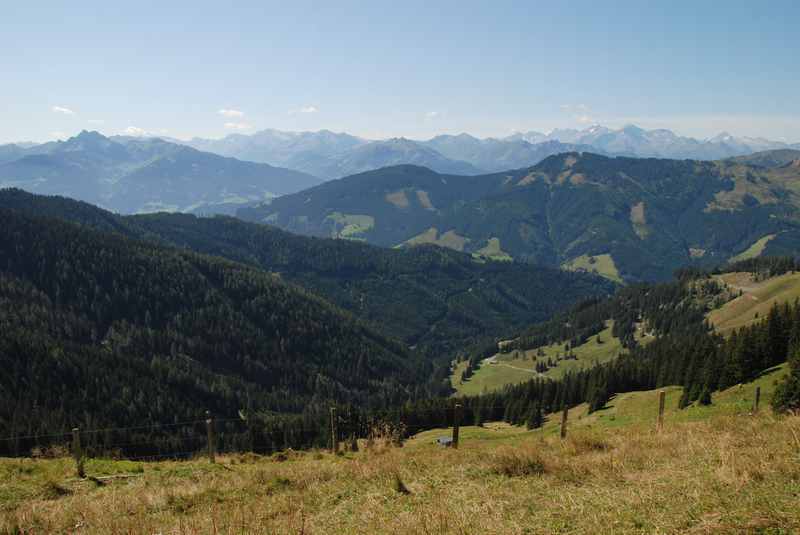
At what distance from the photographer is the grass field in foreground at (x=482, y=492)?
1112 centimetres

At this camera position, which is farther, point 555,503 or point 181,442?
point 181,442

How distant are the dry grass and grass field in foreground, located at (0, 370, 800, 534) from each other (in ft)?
0.16

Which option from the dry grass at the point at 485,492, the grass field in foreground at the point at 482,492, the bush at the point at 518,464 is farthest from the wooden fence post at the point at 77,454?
the bush at the point at 518,464

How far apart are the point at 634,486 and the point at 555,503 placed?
248 centimetres

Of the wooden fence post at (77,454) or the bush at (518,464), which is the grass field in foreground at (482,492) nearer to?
the bush at (518,464)

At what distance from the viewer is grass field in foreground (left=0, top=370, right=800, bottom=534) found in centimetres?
1112

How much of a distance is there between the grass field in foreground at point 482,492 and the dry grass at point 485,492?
5 centimetres

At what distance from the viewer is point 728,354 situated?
74.4m

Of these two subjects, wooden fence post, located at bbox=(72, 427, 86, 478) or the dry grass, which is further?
wooden fence post, located at bbox=(72, 427, 86, 478)

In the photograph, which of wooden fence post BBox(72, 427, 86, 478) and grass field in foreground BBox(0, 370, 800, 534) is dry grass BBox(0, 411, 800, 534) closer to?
grass field in foreground BBox(0, 370, 800, 534)

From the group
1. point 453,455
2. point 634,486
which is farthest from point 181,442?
point 634,486

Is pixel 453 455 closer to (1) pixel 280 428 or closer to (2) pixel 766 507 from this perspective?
(2) pixel 766 507

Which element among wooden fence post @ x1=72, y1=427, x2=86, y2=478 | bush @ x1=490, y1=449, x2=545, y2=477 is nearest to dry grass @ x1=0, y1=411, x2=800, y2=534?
bush @ x1=490, y1=449, x2=545, y2=477

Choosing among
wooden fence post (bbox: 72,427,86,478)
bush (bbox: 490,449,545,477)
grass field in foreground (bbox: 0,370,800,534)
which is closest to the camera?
grass field in foreground (bbox: 0,370,800,534)
